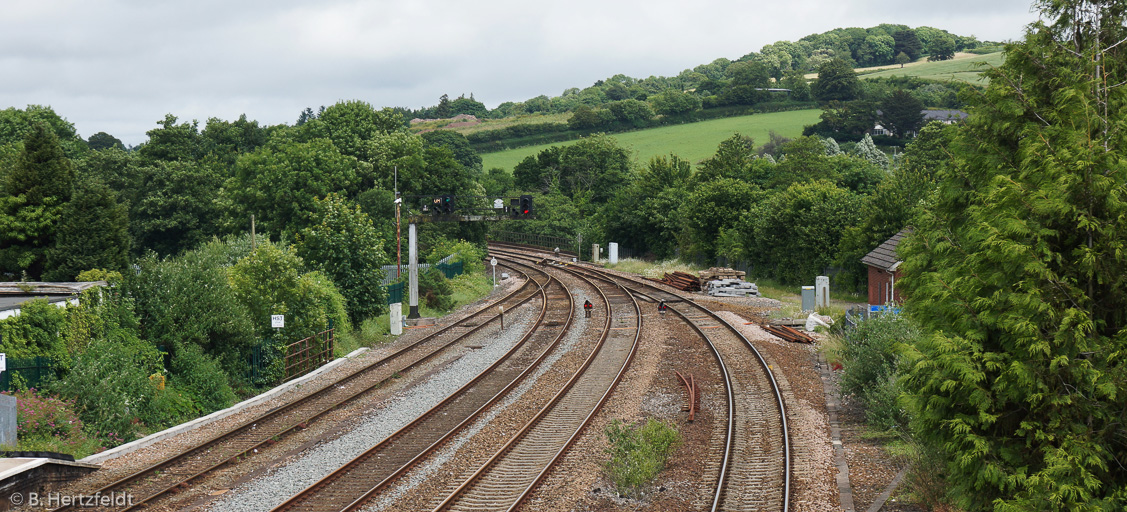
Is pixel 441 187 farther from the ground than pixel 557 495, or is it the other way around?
pixel 441 187

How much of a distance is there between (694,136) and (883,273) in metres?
94.0

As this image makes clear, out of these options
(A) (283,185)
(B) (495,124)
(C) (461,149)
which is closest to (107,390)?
(A) (283,185)

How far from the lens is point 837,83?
454ft

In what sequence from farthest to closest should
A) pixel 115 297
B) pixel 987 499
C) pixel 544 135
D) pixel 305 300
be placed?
pixel 544 135 → pixel 305 300 → pixel 115 297 → pixel 987 499

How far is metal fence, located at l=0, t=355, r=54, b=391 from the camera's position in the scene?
57.1ft

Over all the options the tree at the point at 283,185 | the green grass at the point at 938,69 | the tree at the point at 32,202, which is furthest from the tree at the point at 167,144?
the green grass at the point at 938,69

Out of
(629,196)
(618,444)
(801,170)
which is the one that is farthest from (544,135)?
(618,444)

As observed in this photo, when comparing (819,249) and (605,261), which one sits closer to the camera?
(819,249)

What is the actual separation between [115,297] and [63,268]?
28821 mm

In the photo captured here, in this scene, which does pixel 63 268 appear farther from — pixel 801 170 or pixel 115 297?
pixel 801 170

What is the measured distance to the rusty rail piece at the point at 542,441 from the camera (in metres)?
13.8

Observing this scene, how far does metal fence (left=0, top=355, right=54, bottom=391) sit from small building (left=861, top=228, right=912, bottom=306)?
92.5 ft

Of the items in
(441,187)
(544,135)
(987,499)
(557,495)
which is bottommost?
(557,495)

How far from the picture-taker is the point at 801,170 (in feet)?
219
